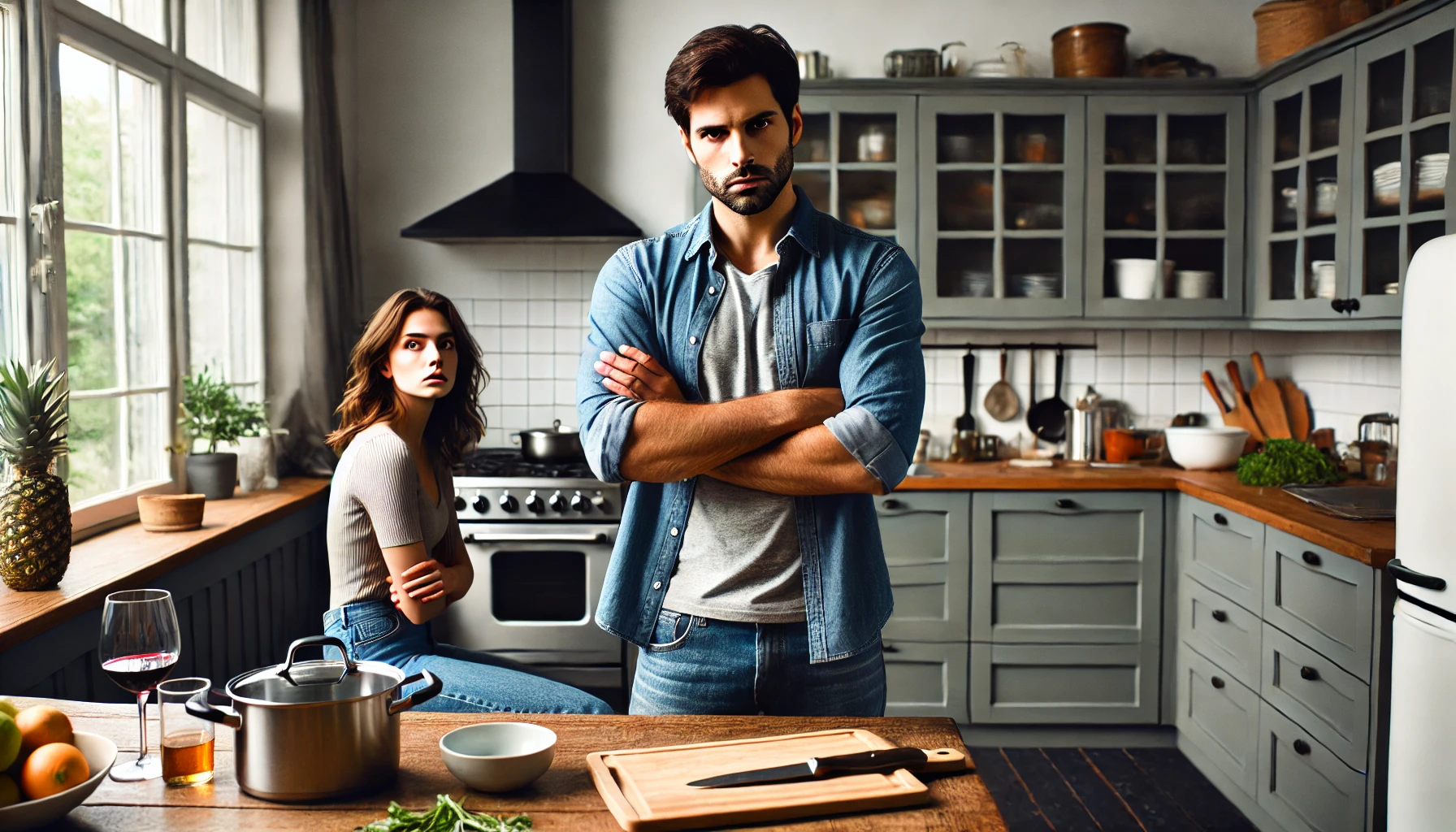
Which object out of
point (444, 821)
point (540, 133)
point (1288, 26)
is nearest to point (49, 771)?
point (444, 821)

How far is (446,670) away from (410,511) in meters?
0.31

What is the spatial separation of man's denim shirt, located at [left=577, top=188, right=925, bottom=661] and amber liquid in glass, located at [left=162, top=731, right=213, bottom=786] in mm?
595

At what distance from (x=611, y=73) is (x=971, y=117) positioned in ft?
4.60

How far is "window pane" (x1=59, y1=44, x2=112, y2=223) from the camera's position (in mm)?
2480

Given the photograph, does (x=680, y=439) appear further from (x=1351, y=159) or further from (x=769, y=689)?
(x=1351, y=159)

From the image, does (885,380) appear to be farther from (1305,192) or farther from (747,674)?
(1305,192)

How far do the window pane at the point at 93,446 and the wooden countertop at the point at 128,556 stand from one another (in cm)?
12

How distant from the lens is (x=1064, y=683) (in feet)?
11.9

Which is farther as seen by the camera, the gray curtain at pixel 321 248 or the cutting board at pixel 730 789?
the gray curtain at pixel 321 248

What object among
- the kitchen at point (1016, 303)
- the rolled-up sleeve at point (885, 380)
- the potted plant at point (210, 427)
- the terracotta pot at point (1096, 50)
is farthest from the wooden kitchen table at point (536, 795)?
the terracotta pot at point (1096, 50)

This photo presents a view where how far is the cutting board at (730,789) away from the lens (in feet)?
3.67

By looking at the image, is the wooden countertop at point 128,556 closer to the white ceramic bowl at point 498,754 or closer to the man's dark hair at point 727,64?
the white ceramic bowl at point 498,754

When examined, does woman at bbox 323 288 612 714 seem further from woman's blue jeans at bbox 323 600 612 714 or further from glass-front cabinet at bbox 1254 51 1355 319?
glass-front cabinet at bbox 1254 51 1355 319

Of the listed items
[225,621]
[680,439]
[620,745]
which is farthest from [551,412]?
[620,745]
